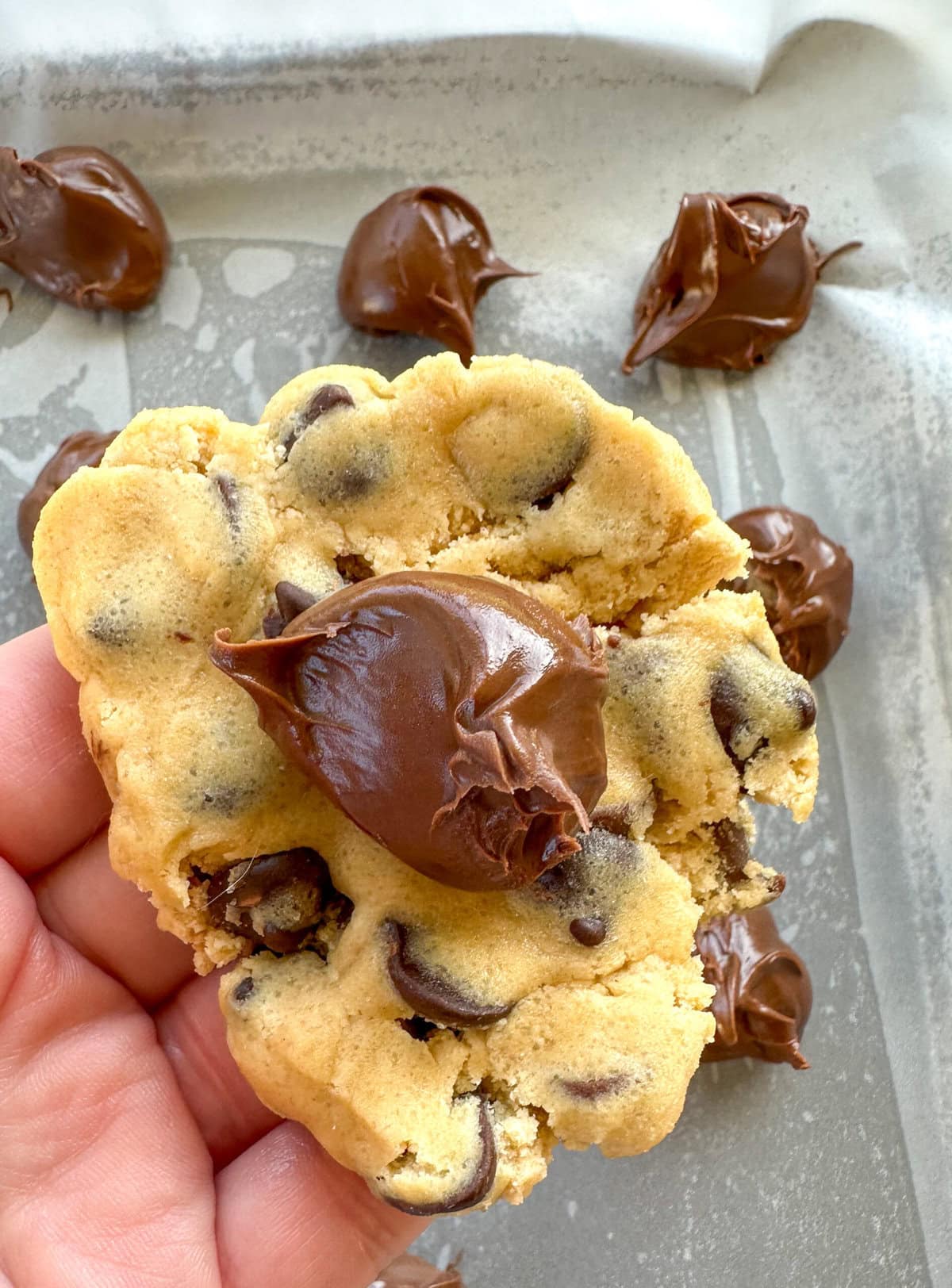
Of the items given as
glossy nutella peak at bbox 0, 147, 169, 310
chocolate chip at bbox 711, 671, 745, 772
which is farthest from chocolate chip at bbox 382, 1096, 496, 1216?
glossy nutella peak at bbox 0, 147, 169, 310

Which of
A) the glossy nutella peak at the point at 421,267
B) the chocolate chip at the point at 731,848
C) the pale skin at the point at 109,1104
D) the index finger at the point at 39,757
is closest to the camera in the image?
the chocolate chip at the point at 731,848

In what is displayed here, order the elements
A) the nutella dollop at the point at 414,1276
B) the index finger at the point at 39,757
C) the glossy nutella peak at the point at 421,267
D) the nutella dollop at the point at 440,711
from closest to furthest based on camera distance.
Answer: the nutella dollop at the point at 440,711 → the index finger at the point at 39,757 → the nutella dollop at the point at 414,1276 → the glossy nutella peak at the point at 421,267

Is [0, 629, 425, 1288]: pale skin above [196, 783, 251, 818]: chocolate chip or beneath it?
beneath

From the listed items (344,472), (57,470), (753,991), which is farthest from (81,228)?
(753,991)

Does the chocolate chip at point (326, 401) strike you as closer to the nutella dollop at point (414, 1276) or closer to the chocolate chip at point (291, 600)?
the chocolate chip at point (291, 600)

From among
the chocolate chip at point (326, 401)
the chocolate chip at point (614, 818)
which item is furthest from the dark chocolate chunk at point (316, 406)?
the chocolate chip at point (614, 818)

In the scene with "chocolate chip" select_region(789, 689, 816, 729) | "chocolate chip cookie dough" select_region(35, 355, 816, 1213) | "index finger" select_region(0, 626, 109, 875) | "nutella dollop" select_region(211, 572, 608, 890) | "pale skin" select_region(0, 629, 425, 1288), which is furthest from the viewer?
"index finger" select_region(0, 626, 109, 875)

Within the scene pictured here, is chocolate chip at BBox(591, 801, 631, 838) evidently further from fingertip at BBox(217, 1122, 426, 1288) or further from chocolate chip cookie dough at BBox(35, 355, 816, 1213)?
fingertip at BBox(217, 1122, 426, 1288)
